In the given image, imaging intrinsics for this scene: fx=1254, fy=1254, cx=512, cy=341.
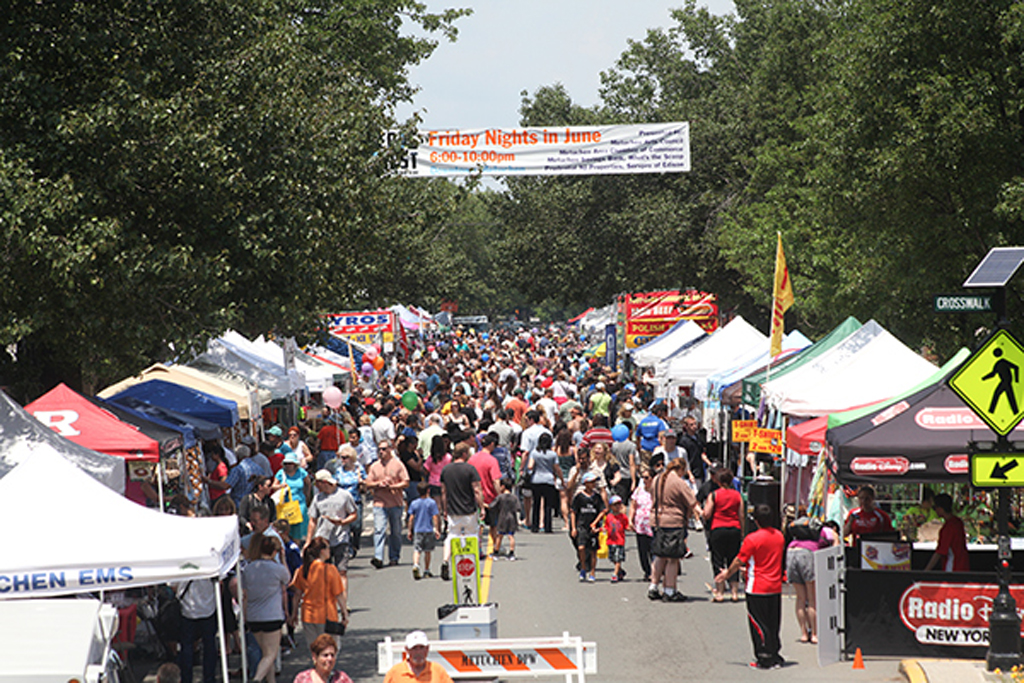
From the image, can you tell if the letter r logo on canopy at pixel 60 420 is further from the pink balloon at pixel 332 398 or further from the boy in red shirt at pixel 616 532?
the pink balloon at pixel 332 398

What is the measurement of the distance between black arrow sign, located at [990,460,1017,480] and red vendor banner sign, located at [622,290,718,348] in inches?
1037

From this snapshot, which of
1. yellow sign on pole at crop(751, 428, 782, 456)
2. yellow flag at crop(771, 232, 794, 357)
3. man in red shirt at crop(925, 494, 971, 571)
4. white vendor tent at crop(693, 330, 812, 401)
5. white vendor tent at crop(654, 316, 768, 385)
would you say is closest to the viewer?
man in red shirt at crop(925, 494, 971, 571)

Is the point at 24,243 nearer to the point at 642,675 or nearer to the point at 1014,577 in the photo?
the point at 642,675

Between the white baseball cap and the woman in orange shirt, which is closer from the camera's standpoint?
the white baseball cap

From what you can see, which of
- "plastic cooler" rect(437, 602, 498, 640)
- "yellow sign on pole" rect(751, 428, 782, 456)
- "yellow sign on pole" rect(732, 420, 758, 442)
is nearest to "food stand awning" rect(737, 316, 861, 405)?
"yellow sign on pole" rect(732, 420, 758, 442)

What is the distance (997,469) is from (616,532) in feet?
20.0

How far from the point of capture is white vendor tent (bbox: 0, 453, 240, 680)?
888 centimetres

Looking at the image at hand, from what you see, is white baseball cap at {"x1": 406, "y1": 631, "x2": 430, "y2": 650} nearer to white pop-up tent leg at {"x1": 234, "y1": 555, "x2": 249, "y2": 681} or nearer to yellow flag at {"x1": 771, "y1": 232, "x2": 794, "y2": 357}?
white pop-up tent leg at {"x1": 234, "y1": 555, "x2": 249, "y2": 681}

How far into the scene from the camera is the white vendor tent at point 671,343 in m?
32.2

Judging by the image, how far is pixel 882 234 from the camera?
70.0 ft

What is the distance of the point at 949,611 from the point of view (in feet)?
40.1

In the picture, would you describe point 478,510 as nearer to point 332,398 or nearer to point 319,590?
point 319,590

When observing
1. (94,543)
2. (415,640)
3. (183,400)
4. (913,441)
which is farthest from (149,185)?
(913,441)

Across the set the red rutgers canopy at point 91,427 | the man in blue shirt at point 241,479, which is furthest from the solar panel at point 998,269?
the man in blue shirt at point 241,479
